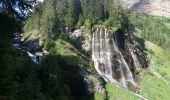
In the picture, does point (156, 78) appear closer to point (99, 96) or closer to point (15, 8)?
point (99, 96)

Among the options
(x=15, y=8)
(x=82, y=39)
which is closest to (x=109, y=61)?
(x=82, y=39)

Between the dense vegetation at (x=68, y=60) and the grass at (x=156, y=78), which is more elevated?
the dense vegetation at (x=68, y=60)

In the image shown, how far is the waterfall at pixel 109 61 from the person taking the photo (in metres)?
111

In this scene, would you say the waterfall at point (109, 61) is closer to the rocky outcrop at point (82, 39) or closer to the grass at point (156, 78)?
the rocky outcrop at point (82, 39)

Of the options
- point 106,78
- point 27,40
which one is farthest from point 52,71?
point 27,40

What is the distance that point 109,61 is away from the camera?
11488 cm

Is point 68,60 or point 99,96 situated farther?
point 68,60

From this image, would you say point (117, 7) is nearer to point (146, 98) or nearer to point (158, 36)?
point (146, 98)

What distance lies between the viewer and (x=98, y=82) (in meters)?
93.9

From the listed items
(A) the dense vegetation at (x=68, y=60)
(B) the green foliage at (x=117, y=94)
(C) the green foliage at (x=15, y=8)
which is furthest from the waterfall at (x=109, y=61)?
(C) the green foliage at (x=15, y=8)

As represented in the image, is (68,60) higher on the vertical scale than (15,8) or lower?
lower

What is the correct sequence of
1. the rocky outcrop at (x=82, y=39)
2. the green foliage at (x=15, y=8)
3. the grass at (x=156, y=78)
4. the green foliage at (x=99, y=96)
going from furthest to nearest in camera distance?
the rocky outcrop at (x=82, y=39)
the grass at (x=156, y=78)
the green foliage at (x=99, y=96)
the green foliage at (x=15, y=8)

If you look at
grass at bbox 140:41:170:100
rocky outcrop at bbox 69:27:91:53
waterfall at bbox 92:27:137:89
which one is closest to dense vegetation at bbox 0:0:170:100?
grass at bbox 140:41:170:100

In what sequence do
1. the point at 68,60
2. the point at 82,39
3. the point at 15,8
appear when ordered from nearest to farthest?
1. the point at 15,8
2. the point at 68,60
3. the point at 82,39
